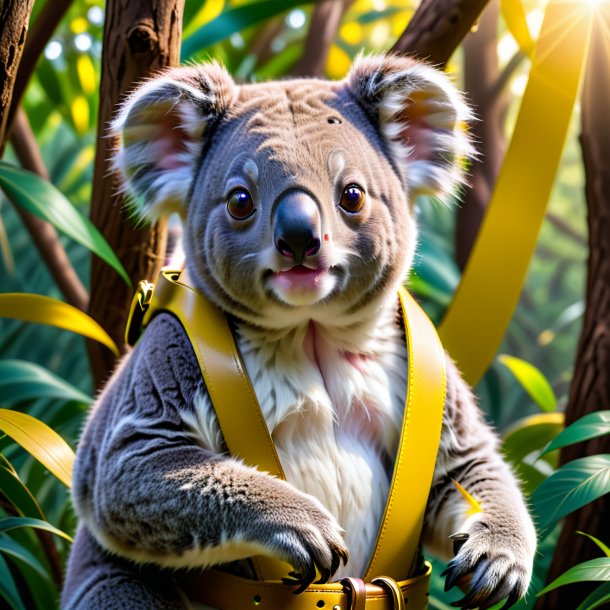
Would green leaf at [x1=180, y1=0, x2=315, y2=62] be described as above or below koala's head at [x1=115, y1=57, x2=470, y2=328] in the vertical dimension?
above

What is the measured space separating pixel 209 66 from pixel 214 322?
497mm

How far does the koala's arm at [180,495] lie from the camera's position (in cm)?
133

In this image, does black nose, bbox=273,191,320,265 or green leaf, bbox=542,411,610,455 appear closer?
black nose, bbox=273,191,320,265

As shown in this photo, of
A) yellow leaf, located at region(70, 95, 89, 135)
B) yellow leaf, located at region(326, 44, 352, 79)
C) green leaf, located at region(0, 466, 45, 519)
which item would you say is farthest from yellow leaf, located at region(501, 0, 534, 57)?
yellow leaf, located at region(326, 44, 352, 79)

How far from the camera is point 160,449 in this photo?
1429 mm

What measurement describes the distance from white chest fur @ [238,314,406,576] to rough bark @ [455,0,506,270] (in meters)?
2.16

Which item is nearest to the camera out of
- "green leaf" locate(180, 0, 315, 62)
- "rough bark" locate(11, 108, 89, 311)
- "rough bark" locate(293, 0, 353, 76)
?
"green leaf" locate(180, 0, 315, 62)

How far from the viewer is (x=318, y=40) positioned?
3688 millimetres

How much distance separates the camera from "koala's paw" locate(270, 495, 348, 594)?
1.30 meters

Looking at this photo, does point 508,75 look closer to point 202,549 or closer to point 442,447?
point 442,447

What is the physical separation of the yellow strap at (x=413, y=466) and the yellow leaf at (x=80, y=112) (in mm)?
2736

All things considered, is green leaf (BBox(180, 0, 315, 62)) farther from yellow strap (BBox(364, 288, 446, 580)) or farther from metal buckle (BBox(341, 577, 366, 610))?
metal buckle (BBox(341, 577, 366, 610))

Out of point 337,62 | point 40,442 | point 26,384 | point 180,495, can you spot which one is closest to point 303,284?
point 180,495

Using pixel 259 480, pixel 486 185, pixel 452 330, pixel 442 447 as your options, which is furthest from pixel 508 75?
pixel 259 480
